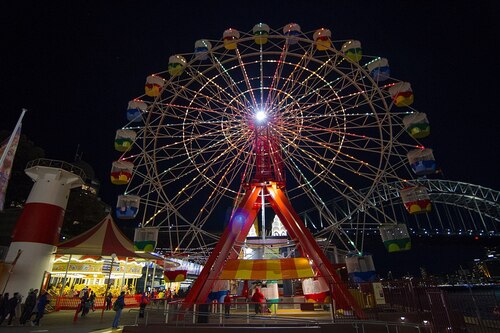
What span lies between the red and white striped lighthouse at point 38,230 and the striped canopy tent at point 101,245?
1.22 meters

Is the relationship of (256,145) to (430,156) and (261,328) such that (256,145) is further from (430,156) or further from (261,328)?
(261,328)

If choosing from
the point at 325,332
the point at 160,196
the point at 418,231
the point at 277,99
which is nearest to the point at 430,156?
the point at 277,99

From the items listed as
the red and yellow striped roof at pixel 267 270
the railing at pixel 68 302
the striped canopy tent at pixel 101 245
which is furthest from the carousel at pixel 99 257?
the red and yellow striped roof at pixel 267 270

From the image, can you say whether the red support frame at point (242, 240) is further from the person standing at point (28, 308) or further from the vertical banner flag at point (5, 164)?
the vertical banner flag at point (5, 164)

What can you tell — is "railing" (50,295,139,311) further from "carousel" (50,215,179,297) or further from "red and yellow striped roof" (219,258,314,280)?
"red and yellow striped roof" (219,258,314,280)

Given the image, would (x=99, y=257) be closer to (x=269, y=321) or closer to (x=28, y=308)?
(x=28, y=308)

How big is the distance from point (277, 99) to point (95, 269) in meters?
20.7

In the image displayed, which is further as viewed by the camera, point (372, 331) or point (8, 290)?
point (8, 290)

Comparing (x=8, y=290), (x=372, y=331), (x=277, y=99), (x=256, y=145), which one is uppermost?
(x=277, y=99)

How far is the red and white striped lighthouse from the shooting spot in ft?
67.2

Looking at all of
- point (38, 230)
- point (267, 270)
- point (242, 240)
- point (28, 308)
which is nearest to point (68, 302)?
point (38, 230)

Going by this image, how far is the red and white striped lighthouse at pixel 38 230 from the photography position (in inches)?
806

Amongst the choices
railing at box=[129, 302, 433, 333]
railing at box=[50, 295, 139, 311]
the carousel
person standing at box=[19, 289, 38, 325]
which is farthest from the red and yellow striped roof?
railing at box=[50, 295, 139, 311]

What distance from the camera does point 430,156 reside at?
17922 mm
